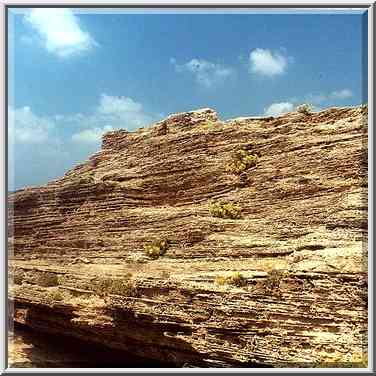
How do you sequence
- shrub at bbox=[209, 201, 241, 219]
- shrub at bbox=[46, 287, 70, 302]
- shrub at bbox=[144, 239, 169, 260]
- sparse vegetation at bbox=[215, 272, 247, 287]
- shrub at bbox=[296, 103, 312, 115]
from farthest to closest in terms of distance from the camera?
shrub at bbox=[46, 287, 70, 302]
shrub at bbox=[209, 201, 241, 219]
shrub at bbox=[144, 239, 169, 260]
shrub at bbox=[296, 103, 312, 115]
sparse vegetation at bbox=[215, 272, 247, 287]

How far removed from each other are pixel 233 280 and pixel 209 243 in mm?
915

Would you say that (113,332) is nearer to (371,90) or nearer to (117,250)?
(117,250)

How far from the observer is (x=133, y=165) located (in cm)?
976

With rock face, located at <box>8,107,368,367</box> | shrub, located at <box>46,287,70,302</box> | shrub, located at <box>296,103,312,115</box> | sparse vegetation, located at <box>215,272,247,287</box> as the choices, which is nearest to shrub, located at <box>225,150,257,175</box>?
rock face, located at <box>8,107,368,367</box>

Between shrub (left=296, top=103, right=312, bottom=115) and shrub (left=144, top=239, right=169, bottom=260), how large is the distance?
3.28 m

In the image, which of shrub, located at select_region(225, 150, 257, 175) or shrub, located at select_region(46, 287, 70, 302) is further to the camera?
shrub, located at select_region(46, 287, 70, 302)

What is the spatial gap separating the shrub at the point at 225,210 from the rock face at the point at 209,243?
0.08 feet

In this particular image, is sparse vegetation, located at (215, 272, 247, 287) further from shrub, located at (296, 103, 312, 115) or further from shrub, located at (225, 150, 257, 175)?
shrub, located at (296, 103, 312, 115)

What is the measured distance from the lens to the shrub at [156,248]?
8.41 m

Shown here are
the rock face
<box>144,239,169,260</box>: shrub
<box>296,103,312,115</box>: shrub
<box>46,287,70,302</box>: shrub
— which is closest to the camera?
the rock face

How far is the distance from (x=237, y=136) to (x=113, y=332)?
13.9 feet

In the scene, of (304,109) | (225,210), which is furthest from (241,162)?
(304,109)

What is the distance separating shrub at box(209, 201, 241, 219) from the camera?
8.57m

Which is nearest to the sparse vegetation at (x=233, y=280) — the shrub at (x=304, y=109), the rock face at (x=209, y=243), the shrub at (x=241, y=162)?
the rock face at (x=209, y=243)
